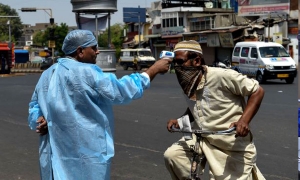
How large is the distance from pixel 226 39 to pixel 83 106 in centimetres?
5061

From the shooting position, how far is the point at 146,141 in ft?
32.1

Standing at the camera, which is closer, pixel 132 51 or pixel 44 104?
pixel 44 104

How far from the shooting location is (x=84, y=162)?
13.3ft

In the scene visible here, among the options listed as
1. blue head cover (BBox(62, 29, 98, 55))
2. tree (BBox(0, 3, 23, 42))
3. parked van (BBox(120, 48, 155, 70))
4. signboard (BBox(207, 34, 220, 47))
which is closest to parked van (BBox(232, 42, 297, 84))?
blue head cover (BBox(62, 29, 98, 55))

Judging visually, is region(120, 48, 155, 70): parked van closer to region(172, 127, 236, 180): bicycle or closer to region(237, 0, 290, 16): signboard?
region(237, 0, 290, 16): signboard

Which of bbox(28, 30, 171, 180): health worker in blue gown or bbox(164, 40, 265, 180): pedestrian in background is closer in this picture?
bbox(28, 30, 171, 180): health worker in blue gown

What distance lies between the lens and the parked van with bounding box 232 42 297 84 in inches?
1025

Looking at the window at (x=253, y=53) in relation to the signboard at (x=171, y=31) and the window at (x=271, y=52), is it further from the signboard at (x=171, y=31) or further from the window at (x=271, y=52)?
the signboard at (x=171, y=31)

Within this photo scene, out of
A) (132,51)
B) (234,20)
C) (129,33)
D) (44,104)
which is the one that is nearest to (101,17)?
(44,104)

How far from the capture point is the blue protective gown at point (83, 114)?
3.99 metres

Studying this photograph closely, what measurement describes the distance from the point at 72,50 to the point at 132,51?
172ft

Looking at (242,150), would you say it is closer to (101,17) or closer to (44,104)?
(44,104)

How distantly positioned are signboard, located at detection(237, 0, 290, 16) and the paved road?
3567 centimetres

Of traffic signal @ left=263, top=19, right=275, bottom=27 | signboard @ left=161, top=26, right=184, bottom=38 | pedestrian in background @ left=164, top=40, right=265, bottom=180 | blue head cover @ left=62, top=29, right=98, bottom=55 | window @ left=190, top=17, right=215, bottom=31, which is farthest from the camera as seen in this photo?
signboard @ left=161, top=26, right=184, bottom=38
